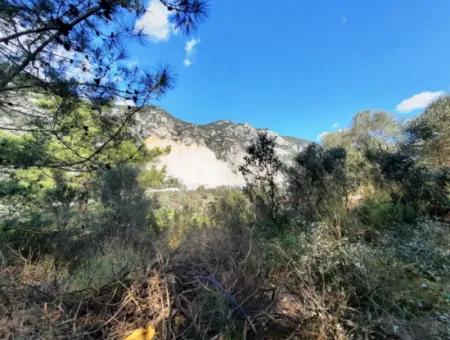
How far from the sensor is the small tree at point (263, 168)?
17.4ft

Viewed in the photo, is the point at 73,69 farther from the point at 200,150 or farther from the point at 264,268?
the point at 200,150

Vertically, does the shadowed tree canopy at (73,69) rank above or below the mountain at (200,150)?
below

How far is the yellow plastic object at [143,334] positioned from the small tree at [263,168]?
390cm

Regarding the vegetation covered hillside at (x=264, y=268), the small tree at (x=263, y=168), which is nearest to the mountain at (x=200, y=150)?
the small tree at (x=263, y=168)

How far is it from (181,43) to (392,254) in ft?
10.1

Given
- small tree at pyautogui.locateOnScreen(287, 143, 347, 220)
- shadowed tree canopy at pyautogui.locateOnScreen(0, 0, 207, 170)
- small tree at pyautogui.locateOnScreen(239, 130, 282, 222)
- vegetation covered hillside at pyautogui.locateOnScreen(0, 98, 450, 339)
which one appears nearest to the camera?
vegetation covered hillside at pyautogui.locateOnScreen(0, 98, 450, 339)

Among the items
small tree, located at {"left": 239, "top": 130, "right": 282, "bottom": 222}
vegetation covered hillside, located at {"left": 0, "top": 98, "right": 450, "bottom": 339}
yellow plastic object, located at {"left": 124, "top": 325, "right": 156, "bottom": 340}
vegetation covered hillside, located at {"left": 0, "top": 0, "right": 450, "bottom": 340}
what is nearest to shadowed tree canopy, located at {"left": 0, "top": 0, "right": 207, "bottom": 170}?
vegetation covered hillside, located at {"left": 0, "top": 0, "right": 450, "bottom": 340}

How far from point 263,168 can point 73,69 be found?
11.7ft

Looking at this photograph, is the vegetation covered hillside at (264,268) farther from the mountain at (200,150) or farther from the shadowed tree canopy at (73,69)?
the mountain at (200,150)

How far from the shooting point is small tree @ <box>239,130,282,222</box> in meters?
5.30

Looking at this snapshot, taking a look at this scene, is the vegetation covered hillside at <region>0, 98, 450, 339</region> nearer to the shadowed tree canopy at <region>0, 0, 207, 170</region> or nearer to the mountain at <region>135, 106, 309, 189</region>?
the shadowed tree canopy at <region>0, 0, 207, 170</region>

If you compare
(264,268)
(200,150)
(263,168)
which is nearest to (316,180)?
(263,168)

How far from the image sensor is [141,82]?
3010 mm

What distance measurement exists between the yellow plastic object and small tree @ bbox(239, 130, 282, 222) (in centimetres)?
390
